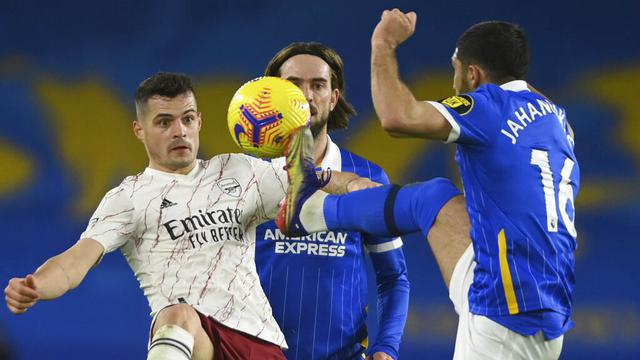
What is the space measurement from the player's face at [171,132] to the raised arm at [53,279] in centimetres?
48

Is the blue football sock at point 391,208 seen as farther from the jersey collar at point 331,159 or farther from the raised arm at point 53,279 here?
the raised arm at point 53,279

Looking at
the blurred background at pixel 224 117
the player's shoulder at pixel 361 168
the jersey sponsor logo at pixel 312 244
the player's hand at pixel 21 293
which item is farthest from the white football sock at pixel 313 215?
the blurred background at pixel 224 117

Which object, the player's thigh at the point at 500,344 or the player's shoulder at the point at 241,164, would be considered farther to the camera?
the player's shoulder at the point at 241,164

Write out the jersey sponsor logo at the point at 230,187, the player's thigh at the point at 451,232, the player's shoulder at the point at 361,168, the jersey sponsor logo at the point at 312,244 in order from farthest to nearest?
the player's shoulder at the point at 361,168 < the jersey sponsor logo at the point at 312,244 < the jersey sponsor logo at the point at 230,187 < the player's thigh at the point at 451,232

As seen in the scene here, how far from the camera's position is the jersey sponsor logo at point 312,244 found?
4.36 meters

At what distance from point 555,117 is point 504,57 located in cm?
29

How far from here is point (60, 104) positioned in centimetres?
761

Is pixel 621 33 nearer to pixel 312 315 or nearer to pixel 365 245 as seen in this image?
pixel 365 245

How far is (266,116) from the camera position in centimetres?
364

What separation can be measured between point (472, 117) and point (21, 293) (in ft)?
5.26

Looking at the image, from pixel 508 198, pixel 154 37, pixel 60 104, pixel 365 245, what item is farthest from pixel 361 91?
pixel 508 198

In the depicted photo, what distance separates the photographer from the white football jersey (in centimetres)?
360

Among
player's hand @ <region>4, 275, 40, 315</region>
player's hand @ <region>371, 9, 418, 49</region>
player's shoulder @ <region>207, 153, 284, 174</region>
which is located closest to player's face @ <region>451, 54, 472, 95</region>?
player's hand @ <region>371, 9, 418, 49</region>

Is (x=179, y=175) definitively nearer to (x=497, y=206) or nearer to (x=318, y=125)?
(x=318, y=125)
